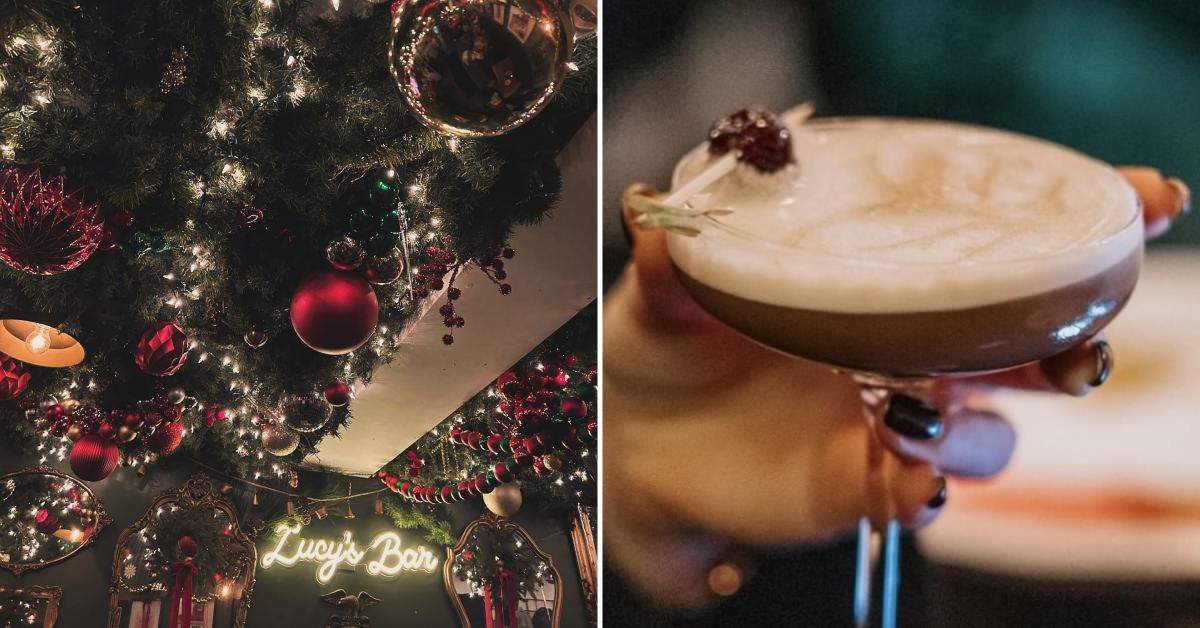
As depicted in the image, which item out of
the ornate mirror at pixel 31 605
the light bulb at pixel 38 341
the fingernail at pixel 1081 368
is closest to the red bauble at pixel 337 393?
the light bulb at pixel 38 341

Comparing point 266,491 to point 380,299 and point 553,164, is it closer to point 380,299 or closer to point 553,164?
point 380,299

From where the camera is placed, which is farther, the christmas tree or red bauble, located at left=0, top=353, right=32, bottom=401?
red bauble, located at left=0, top=353, right=32, bottom=401

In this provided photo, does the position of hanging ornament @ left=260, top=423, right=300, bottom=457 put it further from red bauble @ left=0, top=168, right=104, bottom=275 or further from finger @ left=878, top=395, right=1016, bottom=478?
finger @ left=878, top=395, right=1016, bottom=478

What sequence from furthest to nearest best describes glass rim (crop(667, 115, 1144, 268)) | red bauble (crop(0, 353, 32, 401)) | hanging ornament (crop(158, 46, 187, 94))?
red bauble (crop(0, 353, 32, 401)), hanging ornament (crop(158, 46, 187, 94)), glass rim (crop(667, 115, 1144, 268))

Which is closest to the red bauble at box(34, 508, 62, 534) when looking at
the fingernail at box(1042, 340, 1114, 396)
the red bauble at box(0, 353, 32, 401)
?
the red bauble at box(0, 353, 32, 401)

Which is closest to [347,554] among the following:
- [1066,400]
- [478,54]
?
[478,54]

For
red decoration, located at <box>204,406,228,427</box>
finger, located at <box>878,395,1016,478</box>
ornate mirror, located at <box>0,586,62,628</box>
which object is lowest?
ornate mirror, located at <box>0,586,62,628</box>
